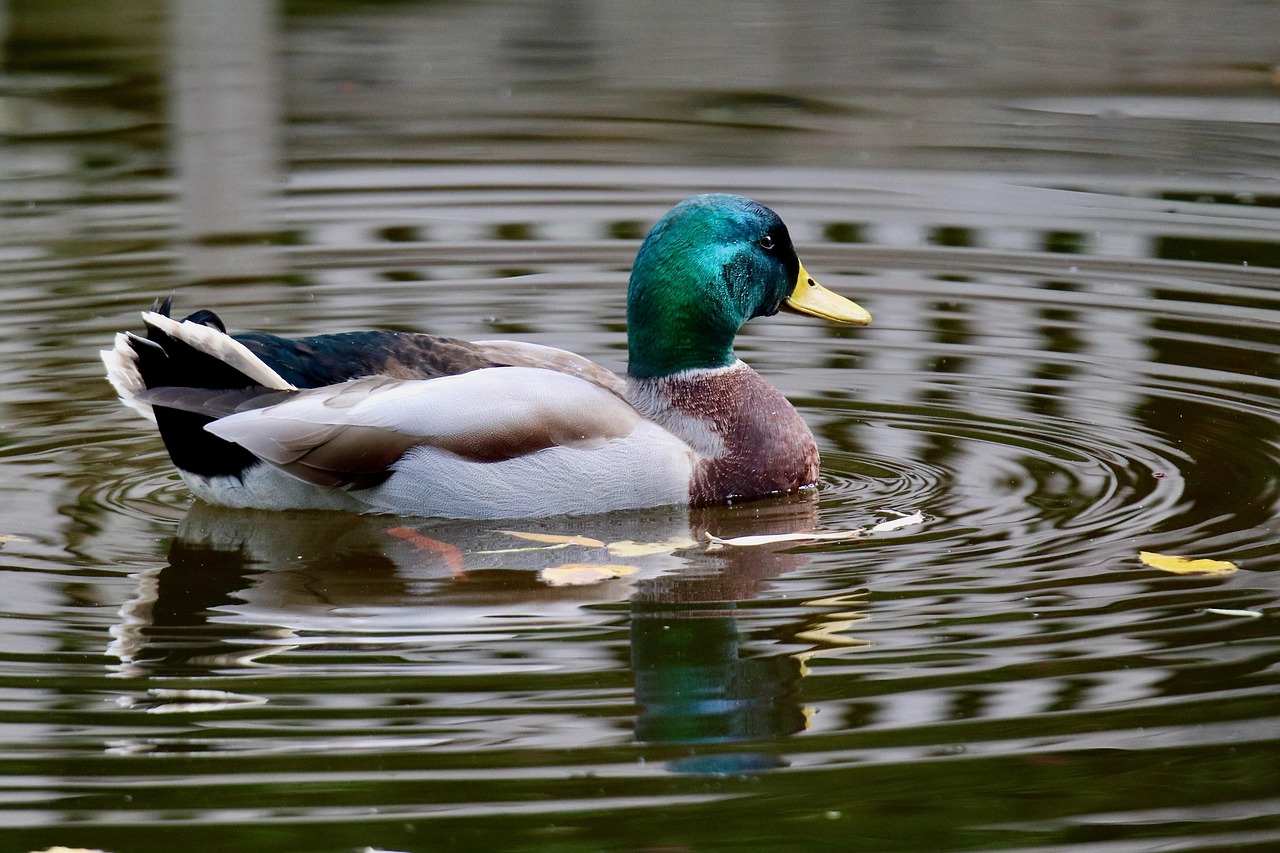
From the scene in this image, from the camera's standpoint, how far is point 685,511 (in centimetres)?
689

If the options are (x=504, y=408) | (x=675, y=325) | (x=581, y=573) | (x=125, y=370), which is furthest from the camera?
(x=675, y=325)

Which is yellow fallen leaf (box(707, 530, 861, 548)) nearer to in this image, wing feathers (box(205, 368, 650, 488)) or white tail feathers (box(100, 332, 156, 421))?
wing feathers (box(205, 368, 650, 488))

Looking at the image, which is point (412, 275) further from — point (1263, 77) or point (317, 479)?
point (1263, 77)

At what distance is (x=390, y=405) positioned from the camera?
6543 millimetres

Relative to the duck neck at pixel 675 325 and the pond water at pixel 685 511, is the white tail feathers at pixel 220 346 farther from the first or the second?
the duck neck at pixel 675 325

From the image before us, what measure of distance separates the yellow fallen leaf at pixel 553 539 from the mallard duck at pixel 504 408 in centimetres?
13

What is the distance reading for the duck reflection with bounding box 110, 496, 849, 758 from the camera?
199 inches

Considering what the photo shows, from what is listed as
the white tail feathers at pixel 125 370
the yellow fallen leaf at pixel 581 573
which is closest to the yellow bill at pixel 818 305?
the yellow fallen leaf at pixel 581 573

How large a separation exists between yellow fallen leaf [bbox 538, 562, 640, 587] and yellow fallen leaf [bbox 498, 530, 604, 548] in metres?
0.22

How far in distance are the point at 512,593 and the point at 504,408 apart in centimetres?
82

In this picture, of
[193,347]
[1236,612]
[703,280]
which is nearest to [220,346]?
[193,347]

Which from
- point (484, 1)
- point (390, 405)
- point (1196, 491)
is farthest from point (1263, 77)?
point (390, 405)

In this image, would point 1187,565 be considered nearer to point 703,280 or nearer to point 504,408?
point 703,280

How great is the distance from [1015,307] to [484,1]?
938cm
